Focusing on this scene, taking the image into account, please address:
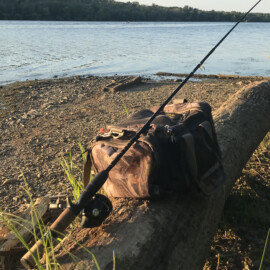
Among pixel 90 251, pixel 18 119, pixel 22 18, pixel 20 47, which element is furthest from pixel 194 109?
pixel 22 18

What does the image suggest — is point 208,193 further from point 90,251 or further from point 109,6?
point 109,6

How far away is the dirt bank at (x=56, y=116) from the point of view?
179 inches

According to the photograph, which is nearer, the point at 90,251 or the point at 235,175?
the point at 90,251

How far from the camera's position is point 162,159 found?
194 cm

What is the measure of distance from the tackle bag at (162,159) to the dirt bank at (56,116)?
1.00 metres

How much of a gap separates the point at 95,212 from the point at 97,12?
205ft

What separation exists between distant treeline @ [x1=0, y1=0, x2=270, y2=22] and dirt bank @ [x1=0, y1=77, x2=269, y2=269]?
128 feet

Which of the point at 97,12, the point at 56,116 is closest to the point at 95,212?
the point at 56,116

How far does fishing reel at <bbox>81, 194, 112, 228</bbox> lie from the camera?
5.78 feet

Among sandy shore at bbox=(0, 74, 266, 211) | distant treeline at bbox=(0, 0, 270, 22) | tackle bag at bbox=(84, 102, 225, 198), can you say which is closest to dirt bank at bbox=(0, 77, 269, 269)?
sandy shore at bbox=(0, 74, 266, 211)

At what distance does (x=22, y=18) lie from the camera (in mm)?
53750

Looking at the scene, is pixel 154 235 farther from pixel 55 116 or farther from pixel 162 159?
pixel 55 116

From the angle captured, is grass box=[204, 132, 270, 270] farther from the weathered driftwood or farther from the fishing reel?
the fishing reel

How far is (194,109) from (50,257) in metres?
1.40
